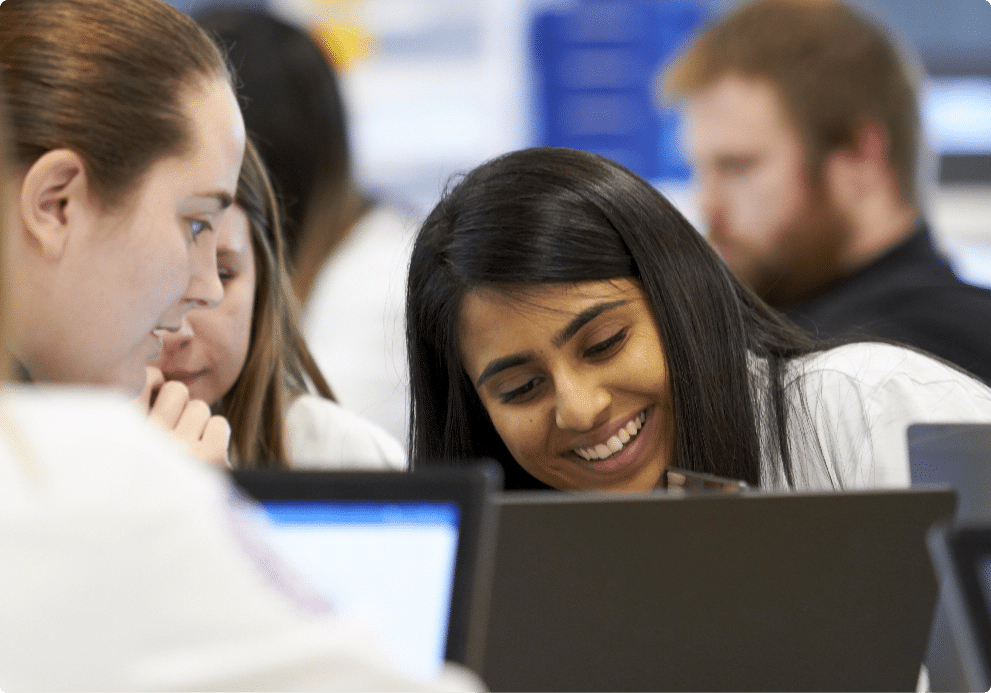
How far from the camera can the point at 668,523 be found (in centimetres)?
82

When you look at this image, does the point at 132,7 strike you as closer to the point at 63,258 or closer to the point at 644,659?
the point at 63,258

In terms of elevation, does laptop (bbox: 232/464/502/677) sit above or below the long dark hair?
below

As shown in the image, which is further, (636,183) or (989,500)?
(636,183)

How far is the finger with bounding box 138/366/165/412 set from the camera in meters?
1.44

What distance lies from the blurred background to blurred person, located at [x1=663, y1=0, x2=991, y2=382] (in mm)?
1563

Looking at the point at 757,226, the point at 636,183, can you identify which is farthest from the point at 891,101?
the point at 636,183

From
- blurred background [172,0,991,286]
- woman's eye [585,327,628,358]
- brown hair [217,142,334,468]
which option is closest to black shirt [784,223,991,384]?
woman's eye [585,327,628,358]

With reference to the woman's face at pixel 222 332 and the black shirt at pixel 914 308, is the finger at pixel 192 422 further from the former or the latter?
the black shirt at pixel 914 308

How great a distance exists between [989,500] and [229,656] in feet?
2.50

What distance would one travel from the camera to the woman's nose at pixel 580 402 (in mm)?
1390

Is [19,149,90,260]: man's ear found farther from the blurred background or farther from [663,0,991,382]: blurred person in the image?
the blurred background

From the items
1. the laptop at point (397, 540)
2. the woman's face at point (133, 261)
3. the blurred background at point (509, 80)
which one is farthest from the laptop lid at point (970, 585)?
the blurred background at point (509, 80)

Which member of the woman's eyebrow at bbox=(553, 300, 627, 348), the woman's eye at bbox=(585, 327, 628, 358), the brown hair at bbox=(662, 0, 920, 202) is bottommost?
the woman's eye at bbox=(585, 327, 628, 358)

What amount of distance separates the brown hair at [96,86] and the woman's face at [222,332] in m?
0.33
